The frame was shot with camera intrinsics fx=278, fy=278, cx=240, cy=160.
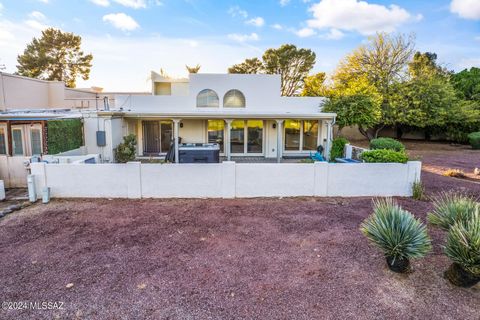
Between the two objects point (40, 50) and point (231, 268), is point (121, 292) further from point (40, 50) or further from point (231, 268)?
point (40, 50)

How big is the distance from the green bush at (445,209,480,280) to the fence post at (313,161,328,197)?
15.7 ft

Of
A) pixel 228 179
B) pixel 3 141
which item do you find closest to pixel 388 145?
pixel 228 179

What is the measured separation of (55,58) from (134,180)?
117 feet

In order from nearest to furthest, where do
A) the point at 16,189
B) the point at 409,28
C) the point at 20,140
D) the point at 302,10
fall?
the point at 16,189 → the point at 20,140 → the point at 302,10 → the point at 409,28

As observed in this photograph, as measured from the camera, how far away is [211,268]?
4949 millimetres

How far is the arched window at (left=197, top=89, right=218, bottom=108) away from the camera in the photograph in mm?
16516

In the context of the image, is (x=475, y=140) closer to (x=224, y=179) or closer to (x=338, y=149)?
(x=338, y=149)

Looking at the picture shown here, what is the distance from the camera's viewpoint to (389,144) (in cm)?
1483

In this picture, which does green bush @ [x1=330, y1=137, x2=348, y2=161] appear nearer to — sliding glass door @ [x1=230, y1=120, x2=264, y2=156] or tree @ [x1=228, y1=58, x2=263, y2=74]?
sliding glass door @ [x1=230, y1=120, x2=264, y2=156]

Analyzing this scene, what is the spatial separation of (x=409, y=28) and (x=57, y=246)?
28.0 meters

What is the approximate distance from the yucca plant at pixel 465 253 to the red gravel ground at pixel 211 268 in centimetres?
19

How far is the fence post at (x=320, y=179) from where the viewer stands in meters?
9.01

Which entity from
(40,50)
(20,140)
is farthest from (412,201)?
(40,50)

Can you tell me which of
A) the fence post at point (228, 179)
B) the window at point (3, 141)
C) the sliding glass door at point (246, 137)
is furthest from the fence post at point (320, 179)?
the window at point (3, 141)
